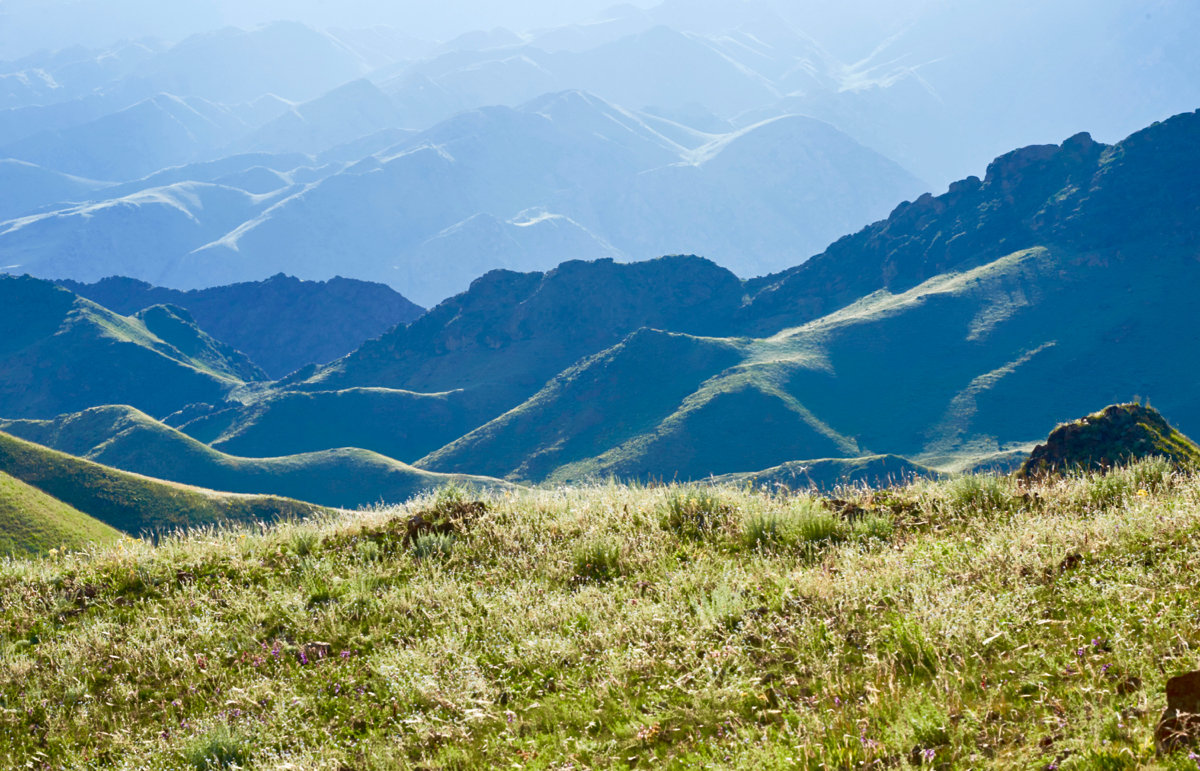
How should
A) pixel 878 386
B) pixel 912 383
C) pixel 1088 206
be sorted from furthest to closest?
1. pixel 1088 206
2. pixel 878 386
3. pixel 912 383

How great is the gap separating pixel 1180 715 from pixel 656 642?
3.24 meters

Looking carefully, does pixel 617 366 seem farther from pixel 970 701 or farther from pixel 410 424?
pixel 970 701

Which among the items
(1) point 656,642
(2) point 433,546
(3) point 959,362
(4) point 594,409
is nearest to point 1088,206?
(3) point 959,362

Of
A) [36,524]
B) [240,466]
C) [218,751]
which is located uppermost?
[218,751]

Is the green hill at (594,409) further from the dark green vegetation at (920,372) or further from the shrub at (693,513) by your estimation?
the shrub at (693,513)

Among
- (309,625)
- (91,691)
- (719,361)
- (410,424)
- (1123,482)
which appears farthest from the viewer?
(410,424)

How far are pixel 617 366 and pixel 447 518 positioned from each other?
16217 centimetres

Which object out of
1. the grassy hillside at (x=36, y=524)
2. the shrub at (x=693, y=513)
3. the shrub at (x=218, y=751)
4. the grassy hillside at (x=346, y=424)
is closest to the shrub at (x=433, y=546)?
the shrub at (x=693, y=513)

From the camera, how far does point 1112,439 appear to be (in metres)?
19.4

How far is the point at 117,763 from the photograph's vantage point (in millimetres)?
5488

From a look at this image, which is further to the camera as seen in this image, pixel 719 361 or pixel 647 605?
pixel 719 361

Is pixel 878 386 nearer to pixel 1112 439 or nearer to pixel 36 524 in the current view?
pixel 36 524

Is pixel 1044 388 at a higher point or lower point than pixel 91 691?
lower

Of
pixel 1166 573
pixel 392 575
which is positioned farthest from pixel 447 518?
pixel 1166 573
